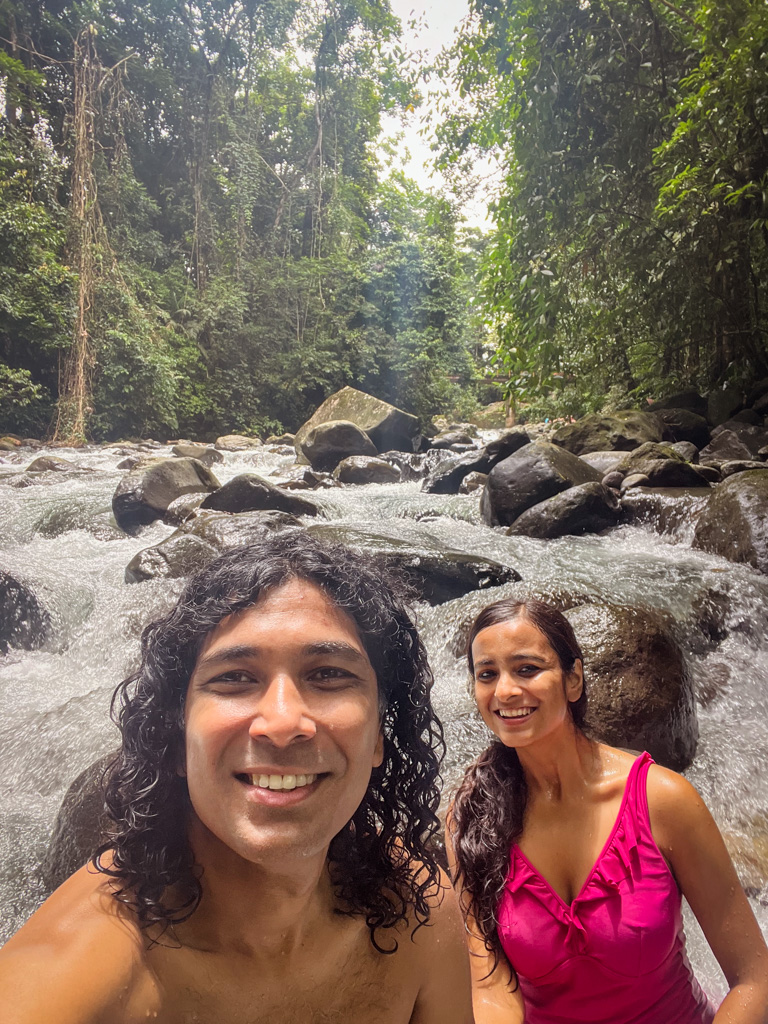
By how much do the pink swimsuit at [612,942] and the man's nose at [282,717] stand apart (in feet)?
3.75

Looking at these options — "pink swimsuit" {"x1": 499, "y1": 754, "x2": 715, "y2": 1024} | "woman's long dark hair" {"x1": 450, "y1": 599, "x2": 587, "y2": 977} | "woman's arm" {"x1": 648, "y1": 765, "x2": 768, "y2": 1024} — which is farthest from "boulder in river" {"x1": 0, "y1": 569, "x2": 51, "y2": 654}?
"woman's arm" {"x1": 648, "y1": 765, "x2": 768, "y2": 1024}

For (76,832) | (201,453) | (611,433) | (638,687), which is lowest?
(76,832)

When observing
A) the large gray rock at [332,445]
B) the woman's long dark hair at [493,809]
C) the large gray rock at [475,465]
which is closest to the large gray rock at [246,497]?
the large gray rock at [475,465]

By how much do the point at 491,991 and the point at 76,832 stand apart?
6.04 ft

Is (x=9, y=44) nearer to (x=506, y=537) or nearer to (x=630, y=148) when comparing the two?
(x=630, y=148)

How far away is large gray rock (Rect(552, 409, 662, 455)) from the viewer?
10.2 m

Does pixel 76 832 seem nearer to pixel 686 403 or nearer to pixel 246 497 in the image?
pixel 246 497

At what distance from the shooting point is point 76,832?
2.66m

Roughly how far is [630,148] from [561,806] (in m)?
10.1

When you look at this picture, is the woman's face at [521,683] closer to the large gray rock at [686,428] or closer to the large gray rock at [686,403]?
the large gray rock at [686,428]

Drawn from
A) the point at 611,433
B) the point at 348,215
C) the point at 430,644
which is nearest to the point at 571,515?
the point at 430,644

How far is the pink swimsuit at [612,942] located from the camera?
164 centimetres

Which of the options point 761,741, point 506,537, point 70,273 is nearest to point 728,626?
point 761,741

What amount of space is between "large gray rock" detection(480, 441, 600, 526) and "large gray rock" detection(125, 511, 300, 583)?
275cm
